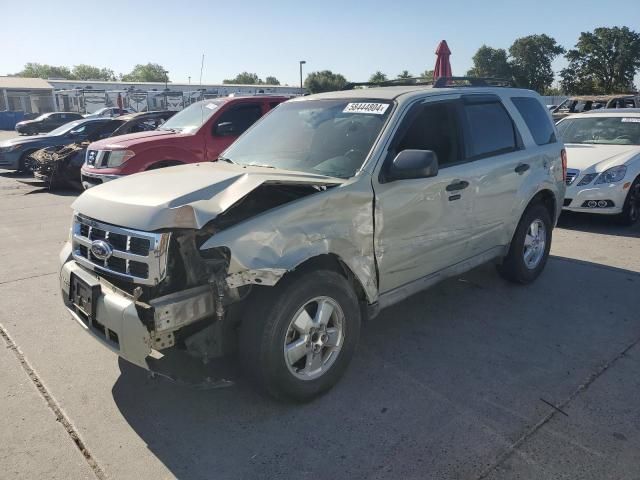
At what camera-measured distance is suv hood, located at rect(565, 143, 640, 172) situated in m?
7.60

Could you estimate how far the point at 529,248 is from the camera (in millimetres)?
5262

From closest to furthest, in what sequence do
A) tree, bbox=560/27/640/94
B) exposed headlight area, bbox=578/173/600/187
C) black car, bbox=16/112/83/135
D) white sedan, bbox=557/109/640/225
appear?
white sedan, bbox=557/109/640/225 → exposed headlight area, bbox=578/173/600/187 → black car, bbox=16/112/83/135 → tree, bbox=560/27/640/94

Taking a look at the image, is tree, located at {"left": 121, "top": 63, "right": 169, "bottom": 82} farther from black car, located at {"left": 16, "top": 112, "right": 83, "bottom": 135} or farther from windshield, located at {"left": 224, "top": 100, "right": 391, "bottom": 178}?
windshield, located at {"left": 224, "top": 100, "right": 391, "bottom": 178}

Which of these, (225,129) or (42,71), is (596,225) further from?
(42,71)

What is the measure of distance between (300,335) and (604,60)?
226 ft

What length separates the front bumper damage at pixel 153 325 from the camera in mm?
2686

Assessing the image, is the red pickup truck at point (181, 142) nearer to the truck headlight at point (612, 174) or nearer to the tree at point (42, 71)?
the truck headlight at point (612, 174)

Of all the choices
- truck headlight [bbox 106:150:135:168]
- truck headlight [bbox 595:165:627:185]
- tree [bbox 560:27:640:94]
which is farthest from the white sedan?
tree [bbox 560:27:640:94]

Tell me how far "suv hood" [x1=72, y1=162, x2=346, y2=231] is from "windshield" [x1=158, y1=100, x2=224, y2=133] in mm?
5834

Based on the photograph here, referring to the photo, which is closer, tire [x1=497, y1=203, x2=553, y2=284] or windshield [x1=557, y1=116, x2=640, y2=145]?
tire [x1=497, y1=203, x2=553, y2=284]

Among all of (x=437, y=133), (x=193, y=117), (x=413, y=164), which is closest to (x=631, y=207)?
(x=437, y=133)

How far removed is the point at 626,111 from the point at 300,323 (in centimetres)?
838

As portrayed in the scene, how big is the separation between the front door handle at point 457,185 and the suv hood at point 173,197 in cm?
109

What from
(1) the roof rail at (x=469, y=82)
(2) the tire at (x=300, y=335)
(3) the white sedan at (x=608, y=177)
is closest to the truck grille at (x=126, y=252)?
(2) the tire at (x=300, y=335)
